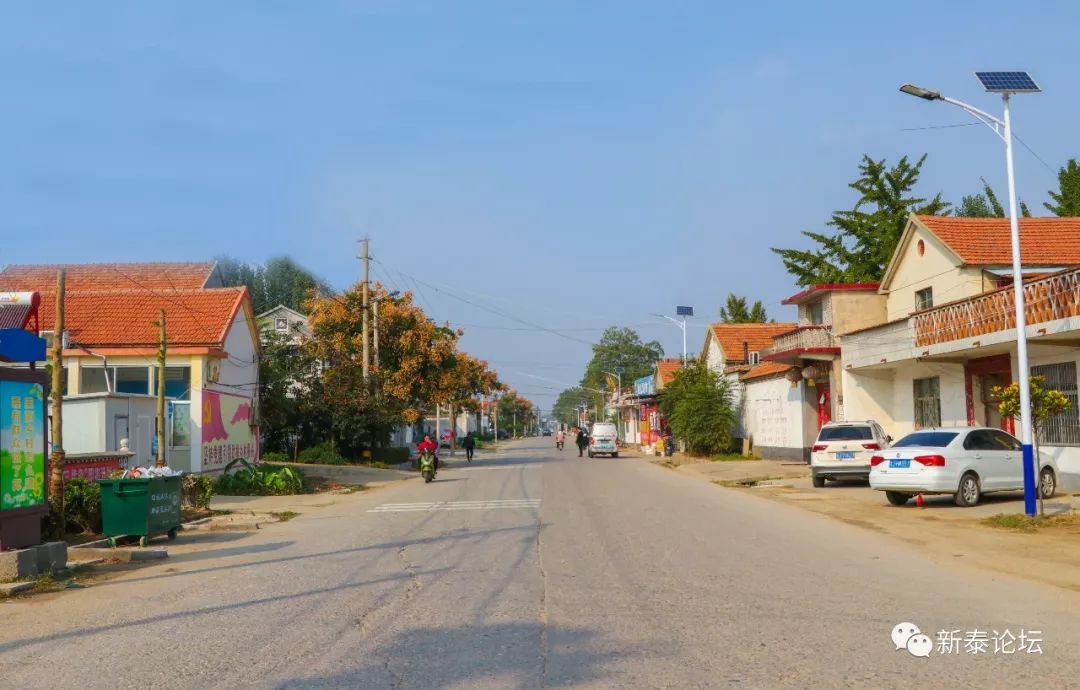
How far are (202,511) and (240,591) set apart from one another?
35.8 feet

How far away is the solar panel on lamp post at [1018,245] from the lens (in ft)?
51.9

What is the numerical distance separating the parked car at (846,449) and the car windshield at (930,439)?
545cm

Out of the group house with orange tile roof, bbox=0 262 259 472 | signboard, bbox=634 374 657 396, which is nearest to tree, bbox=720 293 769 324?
signboard, bbox=634 374 657 396

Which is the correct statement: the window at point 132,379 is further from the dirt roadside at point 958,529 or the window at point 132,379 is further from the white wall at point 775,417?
the white wall at point 775,417

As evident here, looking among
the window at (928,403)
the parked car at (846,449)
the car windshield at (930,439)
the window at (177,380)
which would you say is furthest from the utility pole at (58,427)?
the window at (928,403)

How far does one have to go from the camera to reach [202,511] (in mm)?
20422

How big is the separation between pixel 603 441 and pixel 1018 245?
4059 centimetres

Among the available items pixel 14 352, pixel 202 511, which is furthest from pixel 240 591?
pixel 202 511

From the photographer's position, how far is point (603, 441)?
55.8 m

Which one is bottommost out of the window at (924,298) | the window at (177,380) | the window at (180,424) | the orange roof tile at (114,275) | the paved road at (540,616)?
the paved road at (540,616)

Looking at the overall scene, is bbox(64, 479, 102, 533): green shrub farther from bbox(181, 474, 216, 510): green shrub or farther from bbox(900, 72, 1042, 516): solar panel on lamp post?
bbox(900, 72, 1042, 516): solar panel on lamp post

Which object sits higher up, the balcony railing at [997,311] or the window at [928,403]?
the balcony railing at [997,311]

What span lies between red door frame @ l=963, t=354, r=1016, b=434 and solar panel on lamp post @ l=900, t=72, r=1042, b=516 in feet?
28.2

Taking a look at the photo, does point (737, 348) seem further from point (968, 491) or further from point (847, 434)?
point (968, 491)
